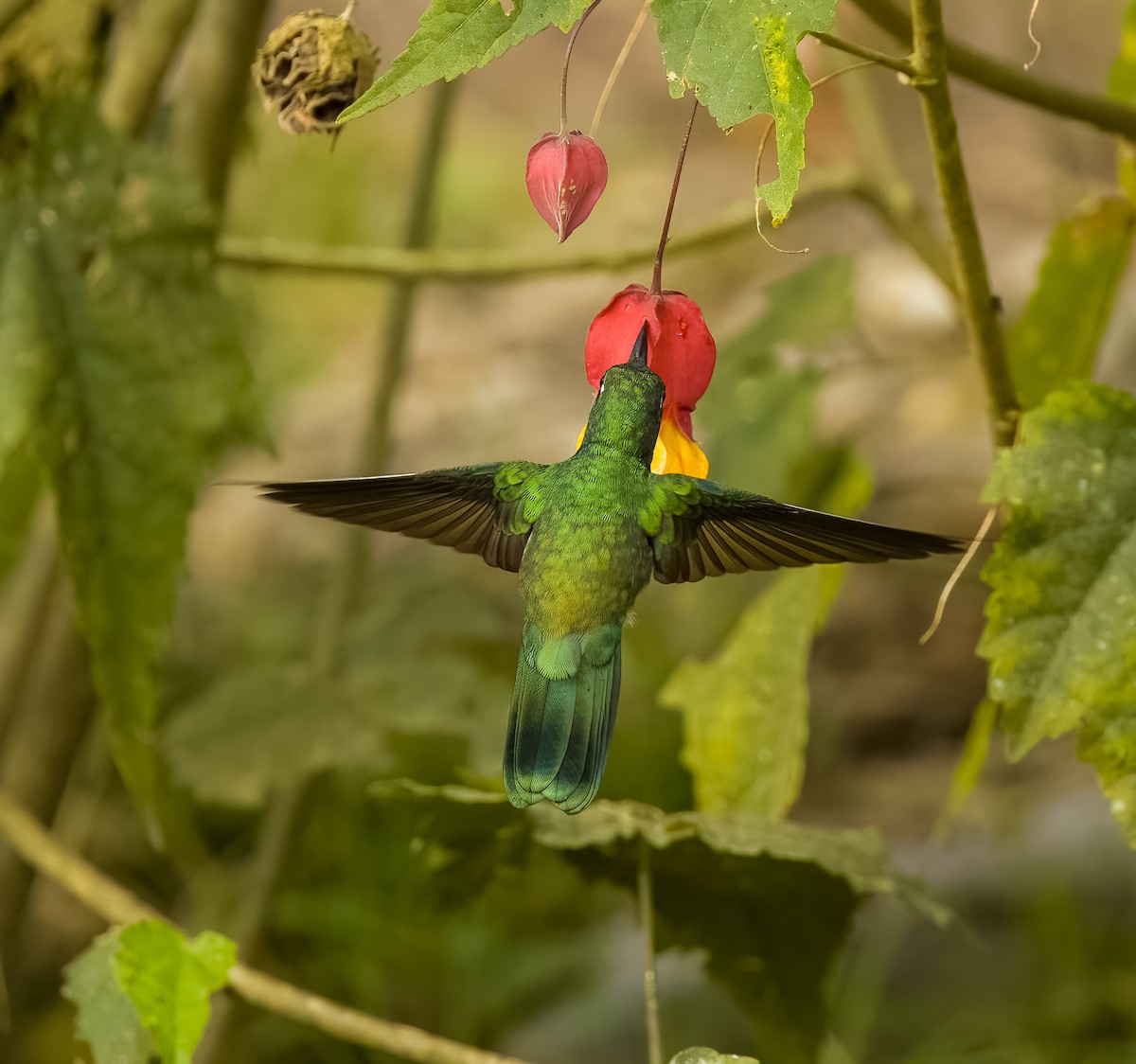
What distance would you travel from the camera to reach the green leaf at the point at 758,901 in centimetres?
91

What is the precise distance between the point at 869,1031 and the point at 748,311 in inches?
57.1

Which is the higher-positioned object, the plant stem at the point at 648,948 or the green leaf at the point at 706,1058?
the plant stem at the point at 648,948

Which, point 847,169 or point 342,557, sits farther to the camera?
point 342,557

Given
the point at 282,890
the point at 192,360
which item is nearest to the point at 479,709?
the point at 282,890

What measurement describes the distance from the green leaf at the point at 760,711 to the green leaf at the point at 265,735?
1.39ft

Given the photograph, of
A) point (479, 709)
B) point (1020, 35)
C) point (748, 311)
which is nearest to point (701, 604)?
point (479, 709)

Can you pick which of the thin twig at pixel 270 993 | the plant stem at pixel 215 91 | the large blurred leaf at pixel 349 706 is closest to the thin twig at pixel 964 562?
the thin twig at pixel 270 993

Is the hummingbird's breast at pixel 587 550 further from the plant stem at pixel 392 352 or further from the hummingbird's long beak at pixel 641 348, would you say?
the plant stem at pixel 392 352

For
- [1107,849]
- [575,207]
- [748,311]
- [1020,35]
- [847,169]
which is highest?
[1020,35]

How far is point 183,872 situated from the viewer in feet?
5.42

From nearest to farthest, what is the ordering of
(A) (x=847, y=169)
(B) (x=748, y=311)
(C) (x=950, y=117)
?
(C) (x=950, y=117) < (A) (x=847, y=169) < (B) (x=748, y=311)

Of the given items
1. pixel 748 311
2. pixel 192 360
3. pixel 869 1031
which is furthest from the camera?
pixel 748 311

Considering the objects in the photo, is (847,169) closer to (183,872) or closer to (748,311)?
(183,872)

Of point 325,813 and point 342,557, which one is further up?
point 342,557
